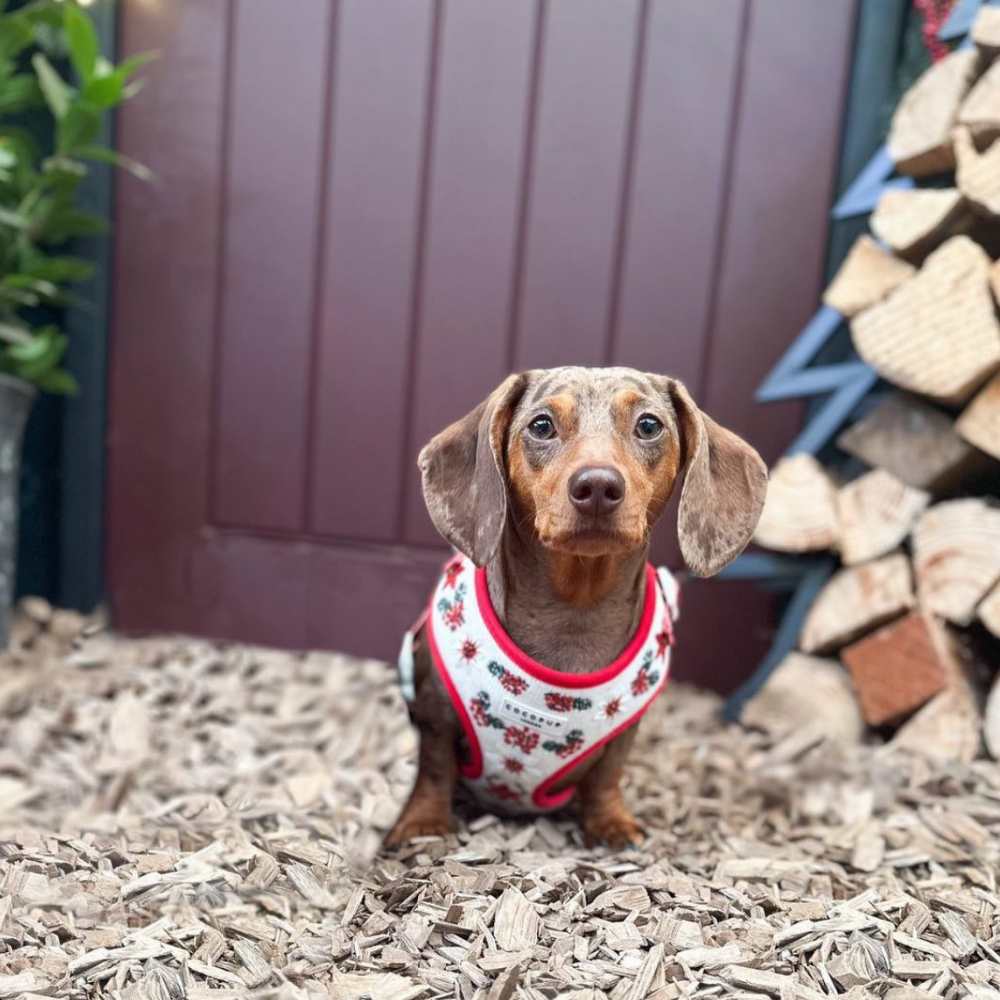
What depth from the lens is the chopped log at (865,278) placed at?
6.86 ft

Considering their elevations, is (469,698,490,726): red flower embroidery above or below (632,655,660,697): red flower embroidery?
below

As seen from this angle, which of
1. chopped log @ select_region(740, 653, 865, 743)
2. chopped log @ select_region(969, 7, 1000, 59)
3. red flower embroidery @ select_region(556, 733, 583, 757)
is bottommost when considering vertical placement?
chopped log @ select_region(740, 653, 865, 743)

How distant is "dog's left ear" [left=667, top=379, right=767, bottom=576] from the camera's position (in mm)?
1406

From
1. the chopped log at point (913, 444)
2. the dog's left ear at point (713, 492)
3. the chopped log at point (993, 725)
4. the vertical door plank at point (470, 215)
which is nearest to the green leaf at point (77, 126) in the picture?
the vertical door plank at point (470, 215)

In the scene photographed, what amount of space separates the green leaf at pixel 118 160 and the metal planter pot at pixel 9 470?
2.04 ft

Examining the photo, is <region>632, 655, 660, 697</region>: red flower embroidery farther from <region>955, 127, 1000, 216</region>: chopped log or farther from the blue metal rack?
<region>955, 127, 1000, 216</region>: chopped log

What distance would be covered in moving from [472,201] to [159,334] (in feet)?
3.34

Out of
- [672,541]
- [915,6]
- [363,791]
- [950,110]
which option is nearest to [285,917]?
[363,791]

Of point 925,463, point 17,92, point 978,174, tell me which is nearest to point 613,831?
point 925,463

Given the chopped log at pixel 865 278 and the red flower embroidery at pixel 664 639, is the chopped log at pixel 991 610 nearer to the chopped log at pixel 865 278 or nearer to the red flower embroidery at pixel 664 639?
the chopped log at pixel 865 278

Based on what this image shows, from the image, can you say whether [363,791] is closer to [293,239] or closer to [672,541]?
[672,541]

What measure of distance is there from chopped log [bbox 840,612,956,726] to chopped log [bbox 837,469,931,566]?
18 centimetres

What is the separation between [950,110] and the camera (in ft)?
6.53

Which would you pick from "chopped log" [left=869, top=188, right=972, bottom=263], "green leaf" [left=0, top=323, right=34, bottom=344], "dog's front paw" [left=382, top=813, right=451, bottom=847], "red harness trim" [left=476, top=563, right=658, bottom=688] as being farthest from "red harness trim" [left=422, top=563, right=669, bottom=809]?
"green leaf" [left=0, top=323, right=34, bottom=344]
